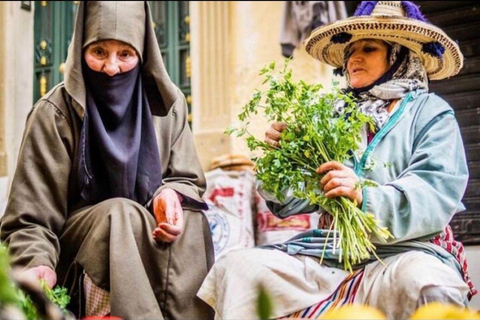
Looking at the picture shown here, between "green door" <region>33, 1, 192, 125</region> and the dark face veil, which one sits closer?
the dark face veil

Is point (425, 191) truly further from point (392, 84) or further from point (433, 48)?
point (433, 48)

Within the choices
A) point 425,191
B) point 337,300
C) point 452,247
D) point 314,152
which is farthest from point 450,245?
point 314,152

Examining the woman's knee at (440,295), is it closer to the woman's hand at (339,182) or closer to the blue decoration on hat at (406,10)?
the woman's hand at (339,182)

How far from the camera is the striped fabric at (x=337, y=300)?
10.5 ft

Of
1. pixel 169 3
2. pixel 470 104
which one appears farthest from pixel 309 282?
pixel 169 3

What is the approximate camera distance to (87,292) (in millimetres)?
3428

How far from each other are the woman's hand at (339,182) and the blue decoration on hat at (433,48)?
86 centimetres

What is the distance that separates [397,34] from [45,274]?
1771 mm

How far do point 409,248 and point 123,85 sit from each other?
1.40 metres

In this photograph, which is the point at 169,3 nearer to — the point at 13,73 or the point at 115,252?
the point at 13,73

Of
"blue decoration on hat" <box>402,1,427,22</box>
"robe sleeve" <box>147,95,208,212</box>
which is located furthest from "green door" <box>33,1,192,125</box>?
"blue decoration on hat" <box>402,1,427,22</box>

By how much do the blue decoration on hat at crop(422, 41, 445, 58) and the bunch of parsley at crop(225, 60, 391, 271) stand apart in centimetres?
57

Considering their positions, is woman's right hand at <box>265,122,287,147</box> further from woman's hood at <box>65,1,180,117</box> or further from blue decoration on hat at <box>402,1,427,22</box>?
blue decoration on hat at <box>402,1,427,22</box>

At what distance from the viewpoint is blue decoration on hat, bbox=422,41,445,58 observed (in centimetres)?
371
